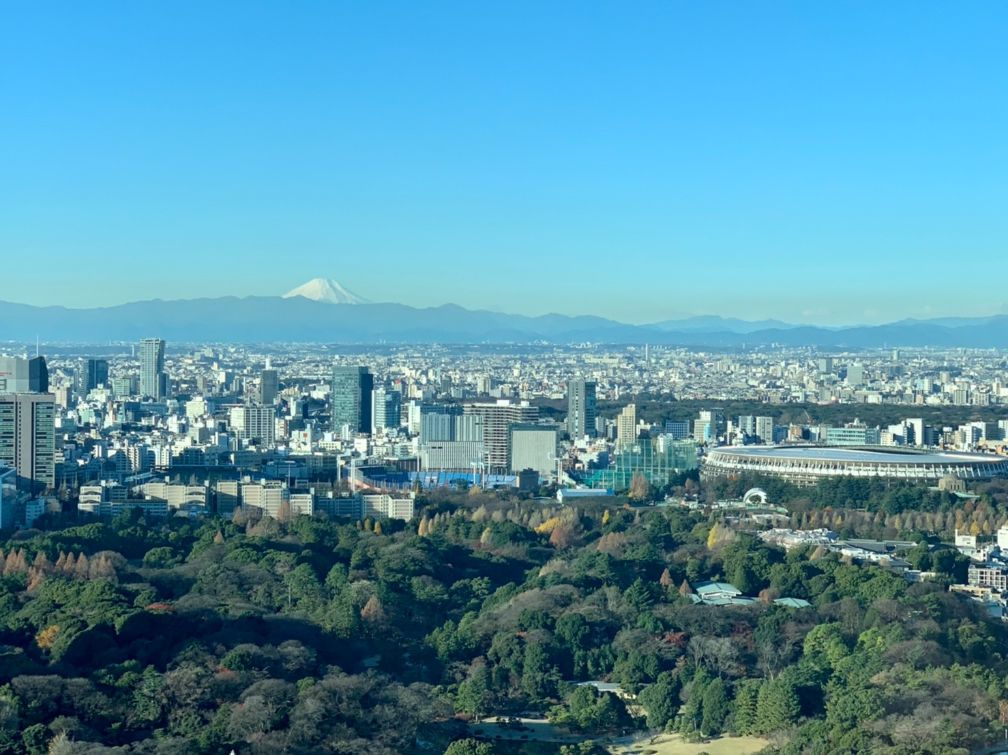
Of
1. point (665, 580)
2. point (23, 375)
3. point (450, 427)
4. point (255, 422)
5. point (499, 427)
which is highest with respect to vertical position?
point (23, 375)

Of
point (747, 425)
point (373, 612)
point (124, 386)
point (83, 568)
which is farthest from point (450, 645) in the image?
point (124, 386)

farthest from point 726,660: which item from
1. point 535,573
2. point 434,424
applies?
point 434,424

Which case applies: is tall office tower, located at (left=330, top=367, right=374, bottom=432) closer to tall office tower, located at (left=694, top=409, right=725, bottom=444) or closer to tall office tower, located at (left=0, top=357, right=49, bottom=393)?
tall office tower, located at (left=0, top=357, right=49, bottom=393)

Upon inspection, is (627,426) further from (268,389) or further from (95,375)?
(95,375)

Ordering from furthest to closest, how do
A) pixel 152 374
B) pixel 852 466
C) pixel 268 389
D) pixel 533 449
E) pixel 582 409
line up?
pixel 152 374
pixel 268 389
pixel 582 409
pixel 533 449
pixel 852 466

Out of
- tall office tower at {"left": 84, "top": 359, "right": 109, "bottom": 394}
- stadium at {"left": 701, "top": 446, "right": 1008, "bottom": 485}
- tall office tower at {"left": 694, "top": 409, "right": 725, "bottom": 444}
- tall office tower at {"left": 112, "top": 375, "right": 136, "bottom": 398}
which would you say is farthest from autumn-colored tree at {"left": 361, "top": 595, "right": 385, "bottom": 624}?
tall office tower at {"left": 84, "top": 359, "right": 109, "bottom": 394}

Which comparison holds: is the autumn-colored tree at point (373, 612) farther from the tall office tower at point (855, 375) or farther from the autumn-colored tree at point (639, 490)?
the tall office tower at point (855, 375)

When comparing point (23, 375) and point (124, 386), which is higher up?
point (23, 375)
